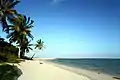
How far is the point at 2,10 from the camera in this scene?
2666 cm

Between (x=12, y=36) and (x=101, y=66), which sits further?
(x=101, y=66)

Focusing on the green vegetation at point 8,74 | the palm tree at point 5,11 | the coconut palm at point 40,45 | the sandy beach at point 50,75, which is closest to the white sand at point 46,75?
the sandy beach at point 50,75

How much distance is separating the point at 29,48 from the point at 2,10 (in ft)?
102

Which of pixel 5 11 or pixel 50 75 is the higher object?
pixel 5 11

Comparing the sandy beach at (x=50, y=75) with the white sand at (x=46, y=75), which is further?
the sandy beach at (x=50, y=75)

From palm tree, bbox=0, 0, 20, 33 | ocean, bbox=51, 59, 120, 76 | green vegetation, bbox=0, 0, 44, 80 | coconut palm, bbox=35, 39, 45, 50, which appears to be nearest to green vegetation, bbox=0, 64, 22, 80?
green vegetation, bbox=0, 0, 44, 80

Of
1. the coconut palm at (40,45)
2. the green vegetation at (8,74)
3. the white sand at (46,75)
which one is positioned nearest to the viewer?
the green vegetation at (8,74)

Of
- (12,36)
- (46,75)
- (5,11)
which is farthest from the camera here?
(12,36)

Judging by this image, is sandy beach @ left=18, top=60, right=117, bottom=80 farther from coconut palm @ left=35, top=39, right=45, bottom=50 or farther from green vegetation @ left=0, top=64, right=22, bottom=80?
coconut palm @ left=35, top=39, right=45, bottom=50

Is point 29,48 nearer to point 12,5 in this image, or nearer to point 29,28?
point 29,28

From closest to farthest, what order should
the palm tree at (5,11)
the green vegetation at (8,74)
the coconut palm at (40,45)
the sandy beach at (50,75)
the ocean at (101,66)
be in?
the green vegetation at (8,74) < the sandy beach at (50,75) < the palm tree at (5,11) < the ocean at (101,66) < the coconut palm at (40,45)

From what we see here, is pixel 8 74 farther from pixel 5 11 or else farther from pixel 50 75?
pixel 5 11

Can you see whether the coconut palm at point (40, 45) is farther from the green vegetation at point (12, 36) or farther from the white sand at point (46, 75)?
the white sand at point (46, 75)

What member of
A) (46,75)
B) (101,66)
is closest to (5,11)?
(46,75)
